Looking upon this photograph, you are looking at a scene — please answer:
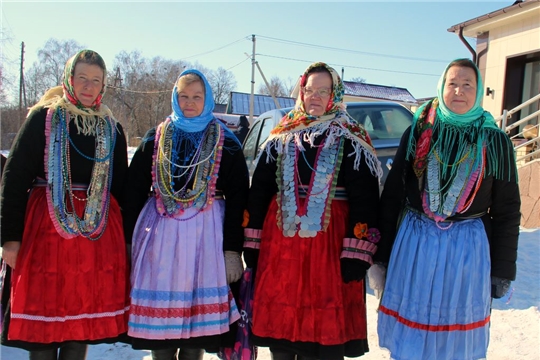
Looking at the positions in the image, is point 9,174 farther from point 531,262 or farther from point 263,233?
point 531,262

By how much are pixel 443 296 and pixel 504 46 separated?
8.60 meters

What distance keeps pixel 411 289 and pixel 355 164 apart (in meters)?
0.73

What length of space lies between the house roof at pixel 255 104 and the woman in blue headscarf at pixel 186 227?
2948 cm

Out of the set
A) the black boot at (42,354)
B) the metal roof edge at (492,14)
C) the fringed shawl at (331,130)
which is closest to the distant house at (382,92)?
the metal roof edge at (492,14)

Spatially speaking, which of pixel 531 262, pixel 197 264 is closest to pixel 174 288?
pixel 197 264

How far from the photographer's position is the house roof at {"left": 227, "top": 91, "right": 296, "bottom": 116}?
105 ft

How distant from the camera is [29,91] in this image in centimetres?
3600

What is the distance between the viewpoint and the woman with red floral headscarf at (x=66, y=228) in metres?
2.25

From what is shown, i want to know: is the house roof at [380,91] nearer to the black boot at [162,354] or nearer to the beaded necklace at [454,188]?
the beaded necklace at [454,188]

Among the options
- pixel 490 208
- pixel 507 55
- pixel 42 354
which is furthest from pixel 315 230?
pixel 507 55

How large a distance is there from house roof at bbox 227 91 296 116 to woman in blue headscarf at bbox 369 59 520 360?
29799 mm

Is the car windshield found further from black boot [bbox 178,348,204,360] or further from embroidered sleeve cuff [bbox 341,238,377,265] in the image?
black boot [bbox 178,348,204,360]

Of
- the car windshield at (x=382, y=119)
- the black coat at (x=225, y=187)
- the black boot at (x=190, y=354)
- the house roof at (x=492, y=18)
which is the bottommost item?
the black boot at (x=190, y=354)

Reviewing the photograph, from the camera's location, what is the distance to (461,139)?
226 cm
